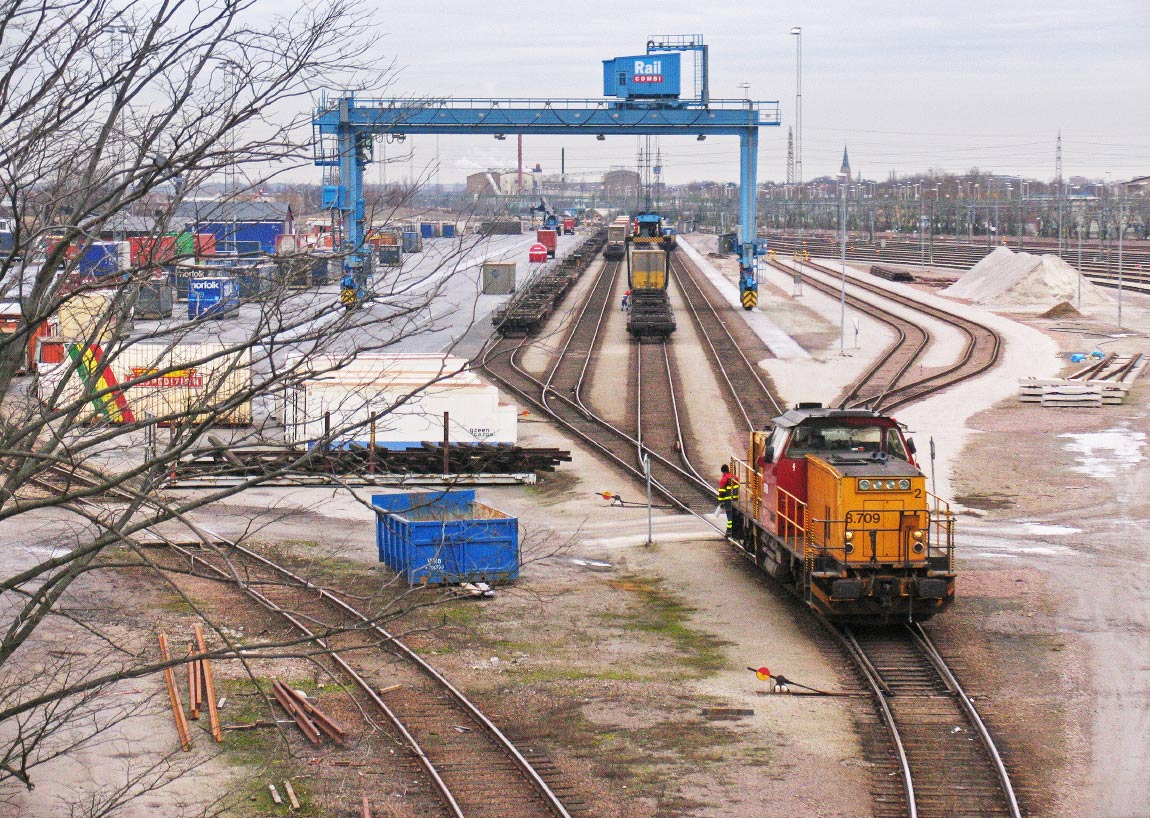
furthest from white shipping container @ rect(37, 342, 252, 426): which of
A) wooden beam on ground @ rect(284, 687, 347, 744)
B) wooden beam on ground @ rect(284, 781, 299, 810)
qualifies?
wooden beam on ground @ rect(284, 781, 299, 810)

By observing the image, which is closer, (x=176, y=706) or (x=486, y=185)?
(x=486, y=185)

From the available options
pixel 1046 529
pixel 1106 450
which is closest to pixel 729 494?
pixel 1046 529

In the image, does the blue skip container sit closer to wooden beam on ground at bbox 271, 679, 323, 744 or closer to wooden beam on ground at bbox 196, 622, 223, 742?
wooden beam on ground at bbox 196, 622, 223, 742

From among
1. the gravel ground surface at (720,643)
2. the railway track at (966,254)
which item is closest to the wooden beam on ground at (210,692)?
the gravel ground surface at (720,643)

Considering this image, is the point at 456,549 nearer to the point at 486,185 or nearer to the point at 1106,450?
the point at 486,185

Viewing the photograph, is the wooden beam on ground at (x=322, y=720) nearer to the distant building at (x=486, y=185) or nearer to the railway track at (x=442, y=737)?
the railway track at (x=442, y=737)

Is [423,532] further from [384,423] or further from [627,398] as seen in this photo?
[627,398]

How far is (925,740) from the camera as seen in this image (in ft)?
45.5

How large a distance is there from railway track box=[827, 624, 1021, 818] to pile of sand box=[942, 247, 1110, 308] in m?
58.4

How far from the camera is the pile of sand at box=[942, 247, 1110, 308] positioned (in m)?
72.3

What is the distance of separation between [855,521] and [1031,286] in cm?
6084

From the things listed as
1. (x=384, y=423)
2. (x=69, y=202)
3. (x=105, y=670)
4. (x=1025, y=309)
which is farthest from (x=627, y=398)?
(x=1025, y=309)

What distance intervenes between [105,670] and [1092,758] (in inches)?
440

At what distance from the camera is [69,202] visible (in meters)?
9.33
